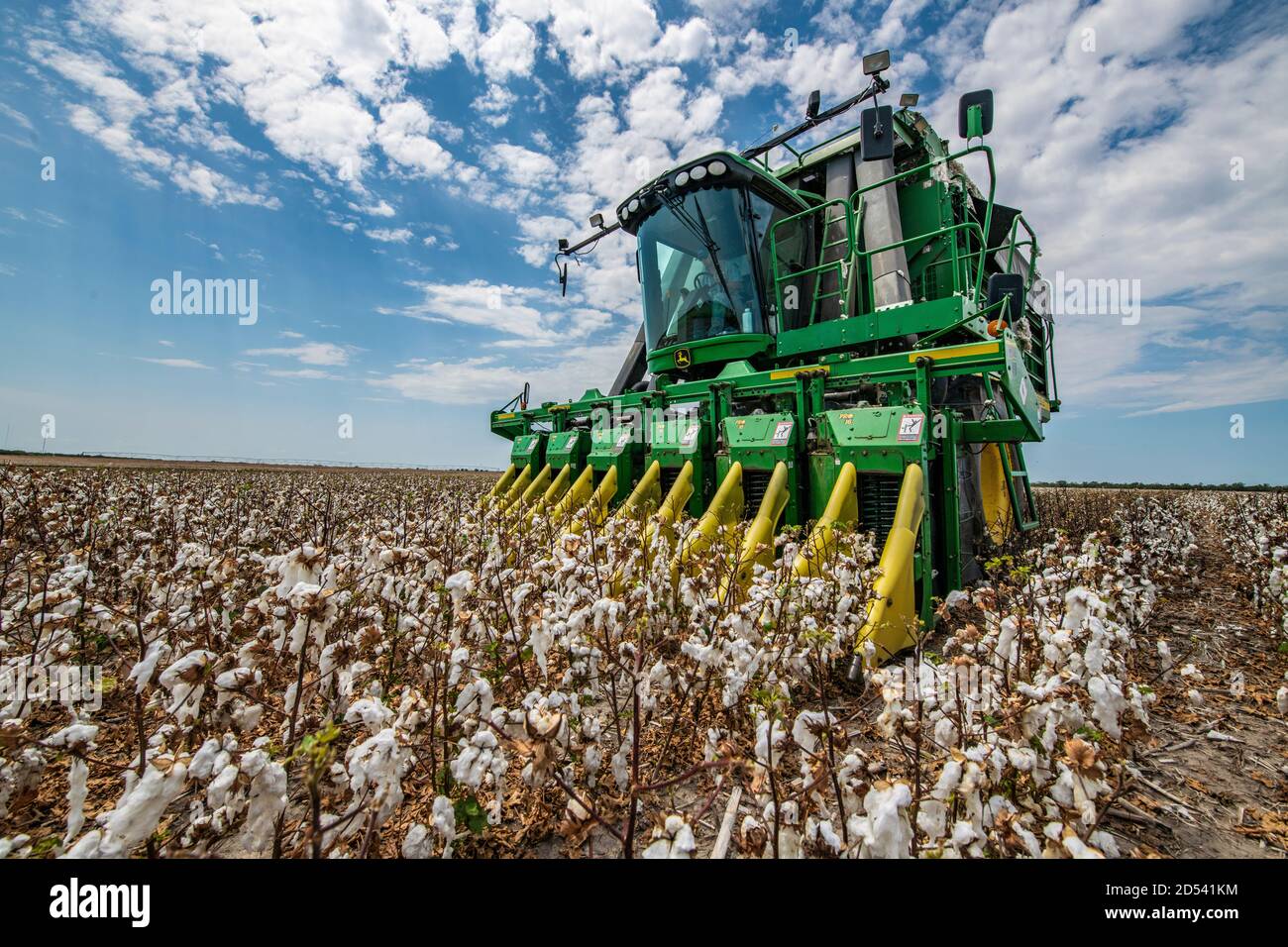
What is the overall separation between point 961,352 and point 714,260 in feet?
12.2

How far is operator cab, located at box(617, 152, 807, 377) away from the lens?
7.05 meters

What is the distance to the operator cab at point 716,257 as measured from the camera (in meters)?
7.05

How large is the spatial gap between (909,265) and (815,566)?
6.18 m

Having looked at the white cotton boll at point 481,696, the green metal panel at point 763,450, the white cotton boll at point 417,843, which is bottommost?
the white cotton boll at point 417,843

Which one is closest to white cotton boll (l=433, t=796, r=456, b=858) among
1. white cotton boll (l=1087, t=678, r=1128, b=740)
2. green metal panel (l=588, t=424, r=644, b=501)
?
white cotton boll (l=1087, t=678, r=1128, b=740)

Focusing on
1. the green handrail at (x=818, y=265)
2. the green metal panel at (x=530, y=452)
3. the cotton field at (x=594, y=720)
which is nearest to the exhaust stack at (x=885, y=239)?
the green handrail at (x=818, y=265)

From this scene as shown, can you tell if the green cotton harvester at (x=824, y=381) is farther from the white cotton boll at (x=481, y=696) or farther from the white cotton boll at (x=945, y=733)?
the white cotton boll at (x=481, y=696)

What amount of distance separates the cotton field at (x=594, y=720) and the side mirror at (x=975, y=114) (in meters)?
3.64

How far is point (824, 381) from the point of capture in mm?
5430

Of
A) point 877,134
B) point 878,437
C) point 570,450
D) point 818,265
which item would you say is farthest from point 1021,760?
point 818,265
